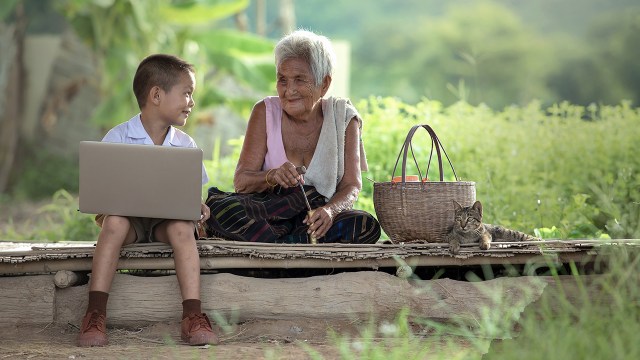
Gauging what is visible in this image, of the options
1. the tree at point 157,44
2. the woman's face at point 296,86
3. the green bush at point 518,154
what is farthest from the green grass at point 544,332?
the tree at point 157,44

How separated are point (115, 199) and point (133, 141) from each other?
0.47 meters

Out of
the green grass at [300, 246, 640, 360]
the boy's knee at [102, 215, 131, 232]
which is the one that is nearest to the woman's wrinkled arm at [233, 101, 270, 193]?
the boy's knee at [102, 215, 131, 232]

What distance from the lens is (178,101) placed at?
14.9 feet

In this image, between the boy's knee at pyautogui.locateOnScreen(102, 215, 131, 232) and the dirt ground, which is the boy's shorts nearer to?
the boy's knee at pyautogui.locateOnScreen(102, 215, 131, 232)

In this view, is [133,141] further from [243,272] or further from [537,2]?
[537,2]

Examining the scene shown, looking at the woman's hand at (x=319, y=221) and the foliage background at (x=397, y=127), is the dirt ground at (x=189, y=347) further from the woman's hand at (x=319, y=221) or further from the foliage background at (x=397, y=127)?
the foliage background at (x=397, y=127)

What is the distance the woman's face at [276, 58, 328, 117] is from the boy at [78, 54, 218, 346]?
48 centimetres

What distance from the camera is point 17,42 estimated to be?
47.1ft

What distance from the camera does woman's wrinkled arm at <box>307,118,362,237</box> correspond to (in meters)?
4.52

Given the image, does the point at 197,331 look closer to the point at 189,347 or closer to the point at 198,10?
the point at 189,347

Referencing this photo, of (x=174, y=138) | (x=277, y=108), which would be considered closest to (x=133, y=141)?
(x=174, y=138)

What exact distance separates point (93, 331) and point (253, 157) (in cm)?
131

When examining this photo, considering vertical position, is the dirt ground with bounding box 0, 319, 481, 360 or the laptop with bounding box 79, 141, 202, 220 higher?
the laptop with bounding box 79, 141, 202, 220

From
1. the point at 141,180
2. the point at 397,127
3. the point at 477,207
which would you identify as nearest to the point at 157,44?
the point at 397,127
